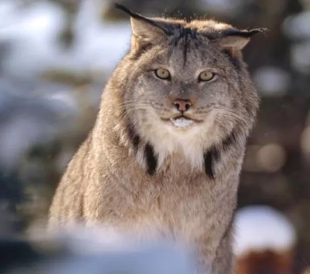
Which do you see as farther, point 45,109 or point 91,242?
point 45,109

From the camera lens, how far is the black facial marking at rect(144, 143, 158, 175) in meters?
6.29

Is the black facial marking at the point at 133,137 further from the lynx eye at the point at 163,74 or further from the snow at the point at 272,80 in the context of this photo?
the snow at the point at 272,80

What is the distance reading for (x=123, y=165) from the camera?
6.26 meters

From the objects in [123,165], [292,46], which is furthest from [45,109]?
[292,46]

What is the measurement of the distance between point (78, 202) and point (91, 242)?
14.7 ft

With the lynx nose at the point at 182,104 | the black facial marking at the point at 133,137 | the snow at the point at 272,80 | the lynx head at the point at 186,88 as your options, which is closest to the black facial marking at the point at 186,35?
the lynx head at the point at 186,88

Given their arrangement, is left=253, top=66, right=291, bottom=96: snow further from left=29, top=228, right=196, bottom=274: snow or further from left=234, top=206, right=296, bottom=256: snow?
left=29, top=228, right=196, bottom=274: snow

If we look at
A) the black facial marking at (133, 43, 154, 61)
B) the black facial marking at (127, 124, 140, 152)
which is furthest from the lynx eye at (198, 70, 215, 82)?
the black facial marking at (127, 124, 140, 152)

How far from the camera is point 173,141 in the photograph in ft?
20.7

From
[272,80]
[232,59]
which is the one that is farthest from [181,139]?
[272,80]

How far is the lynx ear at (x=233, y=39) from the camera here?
6399mm

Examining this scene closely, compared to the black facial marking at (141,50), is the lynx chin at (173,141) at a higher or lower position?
lower

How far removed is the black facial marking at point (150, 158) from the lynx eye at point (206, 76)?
48 centimetres

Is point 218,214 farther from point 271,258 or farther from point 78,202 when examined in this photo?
point 271,258
